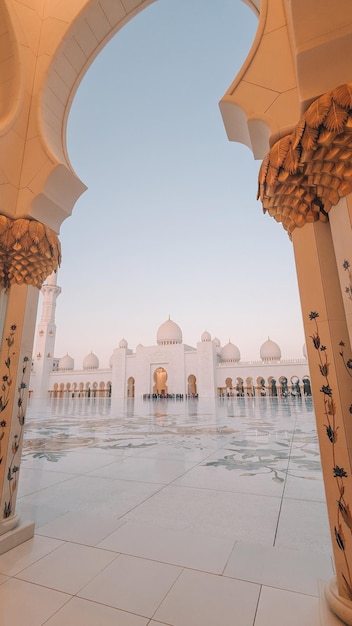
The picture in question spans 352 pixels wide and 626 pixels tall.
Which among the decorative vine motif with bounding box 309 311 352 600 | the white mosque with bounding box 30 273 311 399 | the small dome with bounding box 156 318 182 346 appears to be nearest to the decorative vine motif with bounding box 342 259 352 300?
the decorative vine motif with bounding box 309 311 352 600

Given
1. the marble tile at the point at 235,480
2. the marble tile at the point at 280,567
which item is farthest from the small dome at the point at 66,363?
the marble tile at the point at 280,567

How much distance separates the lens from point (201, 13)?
108 inches

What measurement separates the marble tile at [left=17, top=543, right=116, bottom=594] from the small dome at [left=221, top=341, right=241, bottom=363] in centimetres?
2680

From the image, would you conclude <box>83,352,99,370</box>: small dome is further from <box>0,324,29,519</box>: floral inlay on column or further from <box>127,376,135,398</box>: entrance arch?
<box>0,324,29,519</box>: floral inlay on column

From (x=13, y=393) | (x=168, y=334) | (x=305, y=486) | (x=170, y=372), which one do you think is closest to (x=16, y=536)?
(x=13, y=393)

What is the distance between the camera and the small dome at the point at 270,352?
2609cm

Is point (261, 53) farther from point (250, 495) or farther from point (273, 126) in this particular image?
point (250, 495)

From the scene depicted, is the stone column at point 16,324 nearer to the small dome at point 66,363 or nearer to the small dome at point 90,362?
the small dome at point 90,362

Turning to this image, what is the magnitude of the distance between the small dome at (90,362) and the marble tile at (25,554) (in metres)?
31.8

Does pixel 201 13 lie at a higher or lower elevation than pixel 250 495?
higher

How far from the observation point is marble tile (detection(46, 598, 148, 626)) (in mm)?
968

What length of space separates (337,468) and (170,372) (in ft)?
80.2

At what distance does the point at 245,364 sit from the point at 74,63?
926 inches

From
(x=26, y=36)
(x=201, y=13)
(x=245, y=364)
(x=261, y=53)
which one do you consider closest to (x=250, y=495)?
(x=261, y=53)
